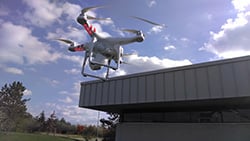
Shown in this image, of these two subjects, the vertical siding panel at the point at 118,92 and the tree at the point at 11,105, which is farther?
the tree at the point at 11,105

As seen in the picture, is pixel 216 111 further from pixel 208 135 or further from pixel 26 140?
pixel 26 140

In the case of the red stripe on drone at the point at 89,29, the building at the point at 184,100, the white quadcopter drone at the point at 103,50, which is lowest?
the building at the point at 184,100

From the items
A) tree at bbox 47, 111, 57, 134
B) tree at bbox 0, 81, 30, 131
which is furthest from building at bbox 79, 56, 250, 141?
tree at bbox 47, 111, 57, 134

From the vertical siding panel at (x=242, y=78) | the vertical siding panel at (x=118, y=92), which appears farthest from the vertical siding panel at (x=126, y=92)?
the vertical siding panel at (x=242, y=78)

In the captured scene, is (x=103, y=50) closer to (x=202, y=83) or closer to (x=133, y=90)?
(x=133, y=90)

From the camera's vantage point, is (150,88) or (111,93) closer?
(150,88)

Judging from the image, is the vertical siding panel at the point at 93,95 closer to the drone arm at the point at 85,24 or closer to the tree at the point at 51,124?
the drone arm at the point at 85,24

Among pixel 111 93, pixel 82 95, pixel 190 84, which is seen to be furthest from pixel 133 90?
pixel 82 95
